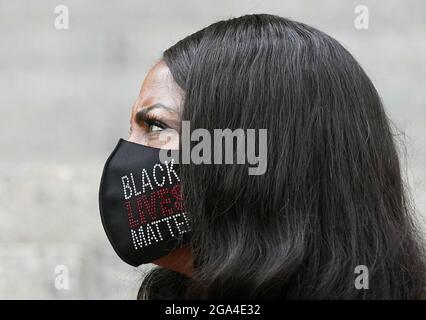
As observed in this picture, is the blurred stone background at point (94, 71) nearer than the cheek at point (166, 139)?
No

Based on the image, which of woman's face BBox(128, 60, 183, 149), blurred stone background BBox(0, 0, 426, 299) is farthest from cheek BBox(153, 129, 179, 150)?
blurred stone background BBox(0, 0, 426, 299)

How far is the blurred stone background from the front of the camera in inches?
206

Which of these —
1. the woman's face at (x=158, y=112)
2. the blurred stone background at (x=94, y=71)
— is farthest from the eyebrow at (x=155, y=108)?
the blurred stone background at (x=94, y=71)

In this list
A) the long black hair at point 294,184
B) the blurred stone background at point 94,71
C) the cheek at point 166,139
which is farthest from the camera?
the blurred stone background at point 94,71

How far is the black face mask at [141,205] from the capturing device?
2516mm

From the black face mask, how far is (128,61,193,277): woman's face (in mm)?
29

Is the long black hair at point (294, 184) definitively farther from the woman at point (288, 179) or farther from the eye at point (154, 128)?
the eye at point (154, 128)

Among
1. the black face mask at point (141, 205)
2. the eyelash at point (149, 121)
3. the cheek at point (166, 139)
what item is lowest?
the black face mask at point (141, 205)

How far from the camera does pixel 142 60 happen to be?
17.9ft

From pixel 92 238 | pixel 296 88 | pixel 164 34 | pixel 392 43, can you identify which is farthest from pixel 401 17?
pixel 296 88
